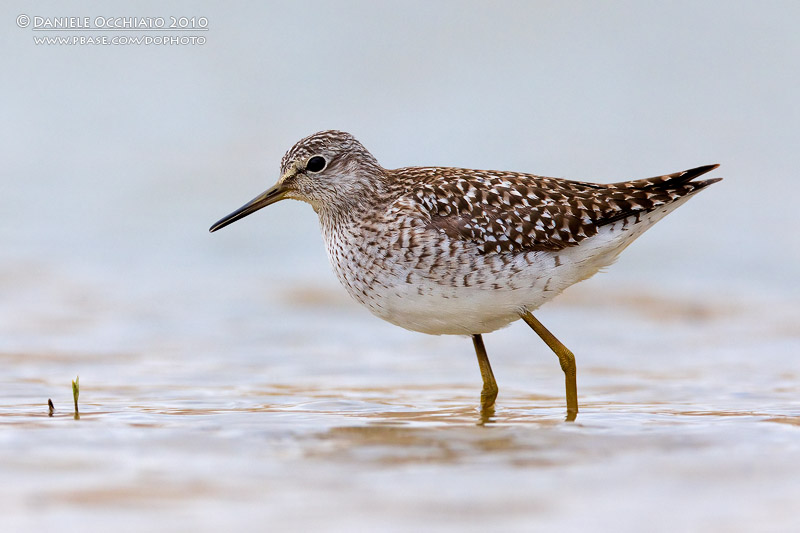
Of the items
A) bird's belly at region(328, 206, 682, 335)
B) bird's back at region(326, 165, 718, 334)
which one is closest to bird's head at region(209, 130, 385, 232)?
bird's back at region(326, 165, 718, 334)

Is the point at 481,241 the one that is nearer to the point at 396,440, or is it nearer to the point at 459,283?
the point at 459,283

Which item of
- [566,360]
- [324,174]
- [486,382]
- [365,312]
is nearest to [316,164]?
[324,174]

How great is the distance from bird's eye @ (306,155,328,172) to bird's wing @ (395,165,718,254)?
28.4 inches

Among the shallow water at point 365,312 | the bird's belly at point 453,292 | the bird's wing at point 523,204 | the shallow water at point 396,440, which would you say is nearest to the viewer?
the shallow water at point 396,440

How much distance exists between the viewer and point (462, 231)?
8227 mm

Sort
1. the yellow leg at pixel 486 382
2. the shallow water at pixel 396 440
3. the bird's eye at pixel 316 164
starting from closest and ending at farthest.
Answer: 1. the shallow water at pixel 396 440
2. the yellow leg at pixel 486 382
3. the bird's eye at pixel 316 164

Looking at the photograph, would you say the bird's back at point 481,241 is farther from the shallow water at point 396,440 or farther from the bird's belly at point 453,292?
the shallow water at point 396,440

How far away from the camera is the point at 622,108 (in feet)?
72.6

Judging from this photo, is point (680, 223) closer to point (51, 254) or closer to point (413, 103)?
point (413, 103)

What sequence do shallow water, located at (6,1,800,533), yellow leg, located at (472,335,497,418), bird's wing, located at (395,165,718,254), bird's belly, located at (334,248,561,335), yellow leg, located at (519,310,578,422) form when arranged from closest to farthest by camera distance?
shallow water, located at (6,1,800,533)
bird's belly, located at (334,248,561,335)
bird's wing, located at (395,165,718,254)
yellow leg, located at (519,310,578,422)
yellow leg, located at (472,335,497,418)

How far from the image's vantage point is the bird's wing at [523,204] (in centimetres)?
827

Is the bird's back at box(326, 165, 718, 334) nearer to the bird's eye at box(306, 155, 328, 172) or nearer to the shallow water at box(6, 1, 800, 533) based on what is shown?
the bird's eye at box(306, 155, 328, 172)

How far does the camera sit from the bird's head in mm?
8852

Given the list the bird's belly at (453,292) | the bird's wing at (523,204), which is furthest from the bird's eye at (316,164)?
the bird's belly at (453,292)
